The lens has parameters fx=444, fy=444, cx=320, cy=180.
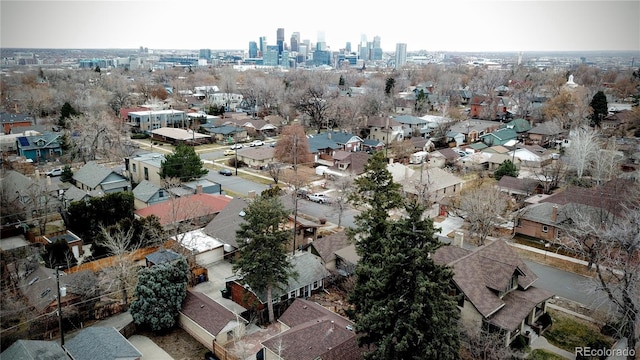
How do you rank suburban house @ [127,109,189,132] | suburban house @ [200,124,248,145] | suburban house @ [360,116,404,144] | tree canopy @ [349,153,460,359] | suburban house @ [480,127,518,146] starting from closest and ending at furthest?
tree canopy @ [349,153,460,359], suburban house @ [480,127,518,146], suburban house @ [360,116,404,144], suburban house @ [200,124,248,145], suburban house @ [127,109,189,132]

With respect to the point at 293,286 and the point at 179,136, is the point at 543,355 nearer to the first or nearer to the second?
the point at 293,286

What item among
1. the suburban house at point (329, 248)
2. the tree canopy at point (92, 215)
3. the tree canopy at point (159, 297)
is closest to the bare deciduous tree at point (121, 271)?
the tree canopy at point (159, 297)

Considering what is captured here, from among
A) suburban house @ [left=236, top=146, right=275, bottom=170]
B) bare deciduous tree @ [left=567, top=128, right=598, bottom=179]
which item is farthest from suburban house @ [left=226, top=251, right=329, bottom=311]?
bare deciduous tree @ [left=567, top=128, right=598, bottom=179]

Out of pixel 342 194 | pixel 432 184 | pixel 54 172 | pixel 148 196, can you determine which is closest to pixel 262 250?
pixel 342 194

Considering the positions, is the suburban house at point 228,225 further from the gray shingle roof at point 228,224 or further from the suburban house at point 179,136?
the suburban house at point 179,136

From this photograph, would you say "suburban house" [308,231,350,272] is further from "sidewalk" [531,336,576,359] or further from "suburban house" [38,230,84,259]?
"suburban house" [38,230,84,259]
